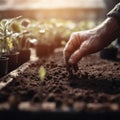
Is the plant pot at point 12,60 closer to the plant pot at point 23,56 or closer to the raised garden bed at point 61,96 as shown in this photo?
the raised garden bed at point 61,96

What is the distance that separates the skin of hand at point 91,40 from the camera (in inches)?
137

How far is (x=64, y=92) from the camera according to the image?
2582 mm

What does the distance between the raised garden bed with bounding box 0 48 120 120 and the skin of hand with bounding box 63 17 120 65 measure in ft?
0.68

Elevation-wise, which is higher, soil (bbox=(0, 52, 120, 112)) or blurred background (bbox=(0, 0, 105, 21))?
blurred background (bbox=(0, 0, 105, 21))

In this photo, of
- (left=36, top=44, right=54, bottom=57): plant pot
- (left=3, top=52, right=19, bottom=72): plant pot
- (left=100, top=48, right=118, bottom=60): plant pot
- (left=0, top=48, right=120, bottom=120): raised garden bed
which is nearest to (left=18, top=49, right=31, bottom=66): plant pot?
(left=3, top=52, right=19, bottom=72): plant pot

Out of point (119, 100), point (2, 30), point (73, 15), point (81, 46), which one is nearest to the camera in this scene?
point (119, 100)

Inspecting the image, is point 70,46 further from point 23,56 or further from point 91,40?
point 23,56

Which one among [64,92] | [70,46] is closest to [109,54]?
[70,46]

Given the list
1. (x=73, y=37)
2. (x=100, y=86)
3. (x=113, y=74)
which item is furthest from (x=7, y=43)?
(x=100, y=86)

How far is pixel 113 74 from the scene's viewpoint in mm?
3652

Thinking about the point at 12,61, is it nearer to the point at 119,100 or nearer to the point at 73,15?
the point at 119,100

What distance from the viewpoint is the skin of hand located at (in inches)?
137

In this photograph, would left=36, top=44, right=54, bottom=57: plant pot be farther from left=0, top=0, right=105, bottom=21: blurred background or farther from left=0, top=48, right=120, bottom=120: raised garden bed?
left=0, top=0, right=105, bottom=21: blurred background

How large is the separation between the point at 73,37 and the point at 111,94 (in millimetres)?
1239
